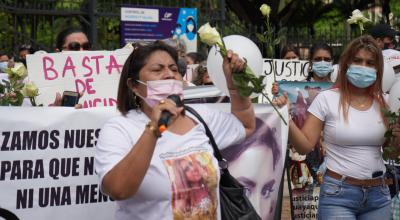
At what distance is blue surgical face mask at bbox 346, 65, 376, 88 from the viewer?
16.3ft

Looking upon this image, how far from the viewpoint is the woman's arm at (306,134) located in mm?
4898

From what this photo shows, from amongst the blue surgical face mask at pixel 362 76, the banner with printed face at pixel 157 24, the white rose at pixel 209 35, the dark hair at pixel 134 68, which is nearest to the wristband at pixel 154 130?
the dark hair at pixel 134 68

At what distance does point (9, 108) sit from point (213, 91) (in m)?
1.30

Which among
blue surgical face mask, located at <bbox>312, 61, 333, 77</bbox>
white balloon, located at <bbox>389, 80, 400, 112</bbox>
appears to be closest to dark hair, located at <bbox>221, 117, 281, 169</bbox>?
white balloon, located at <bbox>389, 80, 400, 112</bbox>

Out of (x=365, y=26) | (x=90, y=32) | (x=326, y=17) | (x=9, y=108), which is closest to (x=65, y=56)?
(x=9, y=108)

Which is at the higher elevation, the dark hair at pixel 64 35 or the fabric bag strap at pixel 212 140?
the dark hair at pixel 64 35

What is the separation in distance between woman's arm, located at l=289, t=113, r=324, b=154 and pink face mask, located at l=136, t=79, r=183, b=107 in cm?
142

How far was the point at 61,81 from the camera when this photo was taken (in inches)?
234

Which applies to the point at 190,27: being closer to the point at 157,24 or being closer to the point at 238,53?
the point at 157,24

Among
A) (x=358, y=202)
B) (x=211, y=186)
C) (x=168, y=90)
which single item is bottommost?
(x=358, y=202)

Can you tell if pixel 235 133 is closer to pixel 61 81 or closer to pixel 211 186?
pixel 211 186

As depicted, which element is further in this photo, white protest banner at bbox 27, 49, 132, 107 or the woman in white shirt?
white protest banner at bbox 27, 49, 132, 107

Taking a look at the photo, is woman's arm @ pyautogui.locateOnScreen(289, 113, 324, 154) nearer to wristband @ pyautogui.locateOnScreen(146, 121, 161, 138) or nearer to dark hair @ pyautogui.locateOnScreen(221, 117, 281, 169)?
dark hair @ pyautogui.locateOnScreen(221, 117, 281, 169)

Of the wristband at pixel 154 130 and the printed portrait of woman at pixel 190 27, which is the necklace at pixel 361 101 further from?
the printed portrait of woman at pixel 190 27
